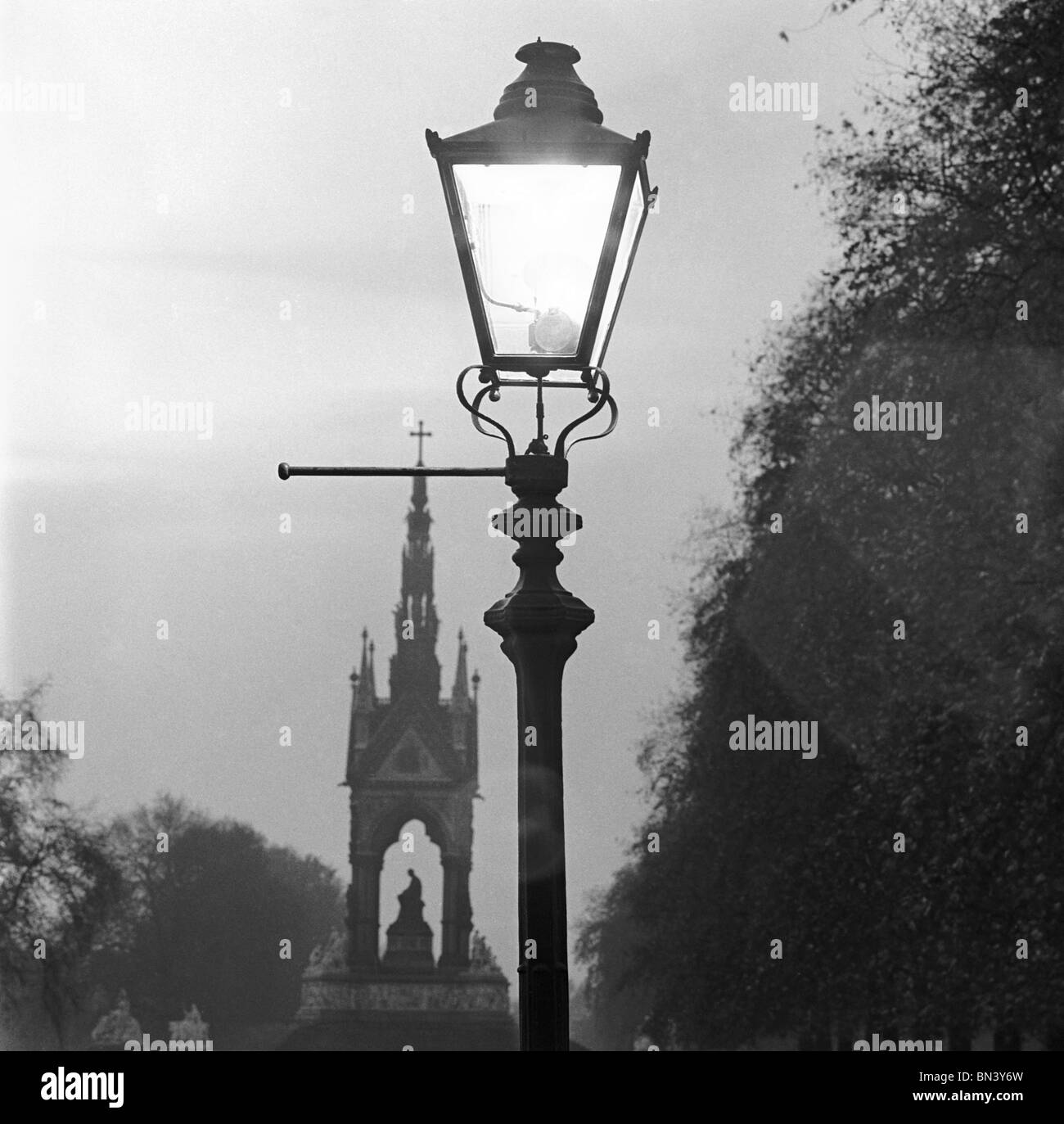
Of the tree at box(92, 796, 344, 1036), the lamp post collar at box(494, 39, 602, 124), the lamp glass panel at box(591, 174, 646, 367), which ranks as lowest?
the tree at box(92, 796, 344, 1036)

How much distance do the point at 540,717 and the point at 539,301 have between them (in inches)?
51.9

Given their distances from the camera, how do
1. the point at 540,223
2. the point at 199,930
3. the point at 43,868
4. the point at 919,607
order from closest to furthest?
1. the point at 540,223
2. the point at 919,607
3. the point at 43,868
4. the point at 199,930

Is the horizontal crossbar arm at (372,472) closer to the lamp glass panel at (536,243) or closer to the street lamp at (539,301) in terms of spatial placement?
the street lamp at (539,301)

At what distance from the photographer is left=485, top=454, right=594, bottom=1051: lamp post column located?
5555mm

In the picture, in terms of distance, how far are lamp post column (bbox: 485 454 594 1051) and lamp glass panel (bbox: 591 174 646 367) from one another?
0.41 meters

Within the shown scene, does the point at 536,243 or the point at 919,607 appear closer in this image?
the point at 536,243

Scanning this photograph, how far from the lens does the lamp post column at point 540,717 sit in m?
5.55

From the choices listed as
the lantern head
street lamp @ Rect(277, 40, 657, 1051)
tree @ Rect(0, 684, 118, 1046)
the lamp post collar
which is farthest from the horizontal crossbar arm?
tree @ Rect(0, 684, 118, 1046)

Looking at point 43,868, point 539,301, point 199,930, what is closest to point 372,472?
point 539,301

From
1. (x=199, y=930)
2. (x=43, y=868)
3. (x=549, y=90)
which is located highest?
(x=549, y=90)

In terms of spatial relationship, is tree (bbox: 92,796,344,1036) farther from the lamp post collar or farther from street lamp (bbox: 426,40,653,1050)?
street lamp (bbox: 426,40,653,1050)

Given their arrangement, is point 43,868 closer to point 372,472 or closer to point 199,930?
point 372,472

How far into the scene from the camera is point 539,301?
19.5 ft
